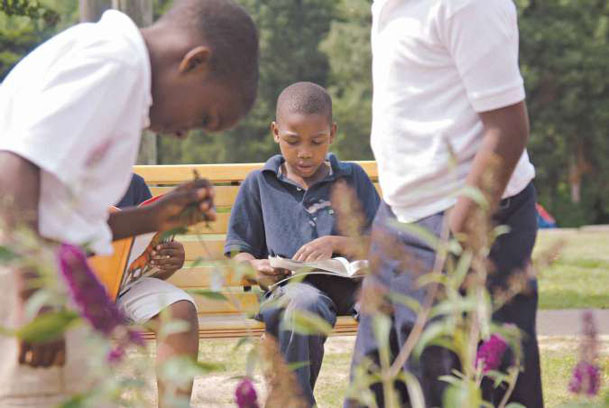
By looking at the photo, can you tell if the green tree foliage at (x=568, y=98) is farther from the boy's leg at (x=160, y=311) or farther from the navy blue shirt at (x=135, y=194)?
the boy's leg at (x=160, y=311)

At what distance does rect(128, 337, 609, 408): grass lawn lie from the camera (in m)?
4.86

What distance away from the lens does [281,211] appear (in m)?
4.36

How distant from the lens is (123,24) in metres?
2.23

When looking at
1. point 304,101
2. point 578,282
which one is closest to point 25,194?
point 304,101

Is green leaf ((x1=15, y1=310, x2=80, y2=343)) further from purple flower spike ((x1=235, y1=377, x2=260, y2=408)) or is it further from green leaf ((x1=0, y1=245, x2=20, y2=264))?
purple flower spike ((x1=235, y1=377, x2=260, y2=408))

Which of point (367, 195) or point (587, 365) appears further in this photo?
point (367, 195)

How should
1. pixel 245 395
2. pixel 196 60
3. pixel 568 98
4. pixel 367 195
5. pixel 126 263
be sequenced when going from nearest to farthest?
1. pixel 245 395
2. pixel 196 60
3. pixel 126 263
4. pixel 367 195
5. pixel 568 98

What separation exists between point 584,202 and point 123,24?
35.5 metres

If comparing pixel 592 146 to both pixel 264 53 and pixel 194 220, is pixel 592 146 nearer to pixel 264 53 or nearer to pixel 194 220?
pixel 264 53

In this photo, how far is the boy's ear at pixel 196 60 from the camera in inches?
87.7

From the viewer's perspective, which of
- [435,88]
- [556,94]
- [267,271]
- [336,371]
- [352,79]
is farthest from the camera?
[352,79]

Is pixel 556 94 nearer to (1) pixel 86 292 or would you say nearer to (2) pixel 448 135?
(2) pixel 448 135

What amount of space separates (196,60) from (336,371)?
3.44 m

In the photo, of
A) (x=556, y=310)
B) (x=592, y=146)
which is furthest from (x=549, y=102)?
(x=556, y=310)
